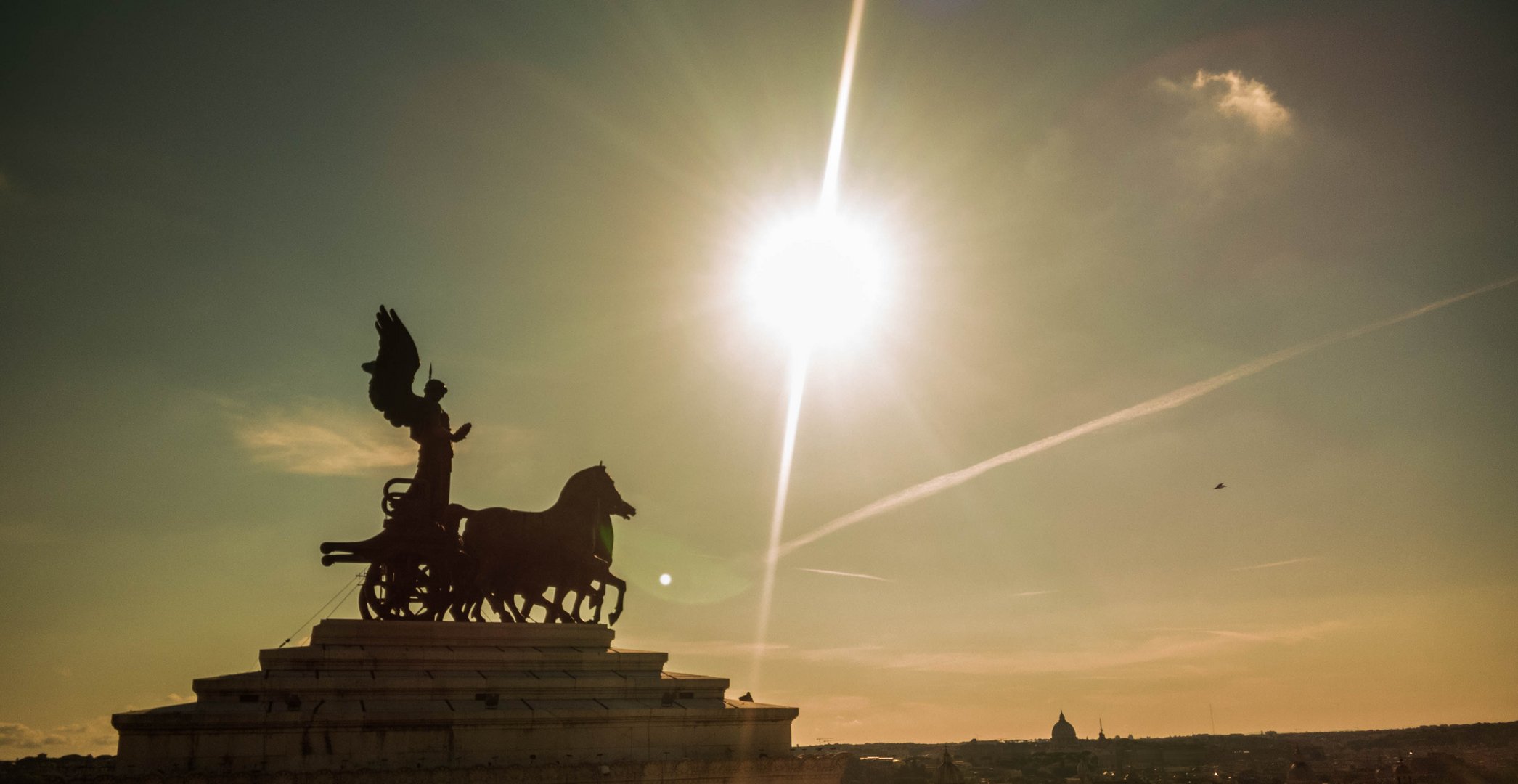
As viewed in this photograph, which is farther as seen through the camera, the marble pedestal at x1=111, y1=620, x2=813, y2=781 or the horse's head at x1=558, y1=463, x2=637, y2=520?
the horse's head at x1=558, y1=463, x2=637, y2=520

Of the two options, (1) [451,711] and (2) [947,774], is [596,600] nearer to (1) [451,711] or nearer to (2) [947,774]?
(1) [451,711]

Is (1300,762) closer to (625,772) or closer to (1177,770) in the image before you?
(625,772)

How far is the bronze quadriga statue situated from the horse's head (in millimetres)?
22

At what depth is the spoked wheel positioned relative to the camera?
21.0 m

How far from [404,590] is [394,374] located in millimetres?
5224

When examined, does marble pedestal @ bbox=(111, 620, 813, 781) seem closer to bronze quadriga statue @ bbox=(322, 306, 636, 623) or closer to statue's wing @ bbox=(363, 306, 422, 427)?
bronze quadriga statue @ bbox=(322, 306, 636, 623)

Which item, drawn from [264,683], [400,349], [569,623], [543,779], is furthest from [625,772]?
[400,349]

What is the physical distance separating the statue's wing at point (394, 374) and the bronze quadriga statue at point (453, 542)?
0.02 meters

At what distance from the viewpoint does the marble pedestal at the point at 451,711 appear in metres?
16.5

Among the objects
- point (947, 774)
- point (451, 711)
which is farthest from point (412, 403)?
point (947, 774)

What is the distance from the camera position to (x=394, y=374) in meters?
23.4

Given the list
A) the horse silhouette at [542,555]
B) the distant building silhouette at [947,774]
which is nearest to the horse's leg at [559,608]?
the horse silhouette at [542,555]

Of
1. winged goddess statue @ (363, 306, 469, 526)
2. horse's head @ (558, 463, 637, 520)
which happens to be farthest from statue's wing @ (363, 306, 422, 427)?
horse's head @ (558, 463, 637, 520)

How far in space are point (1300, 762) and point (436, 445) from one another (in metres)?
56.5
